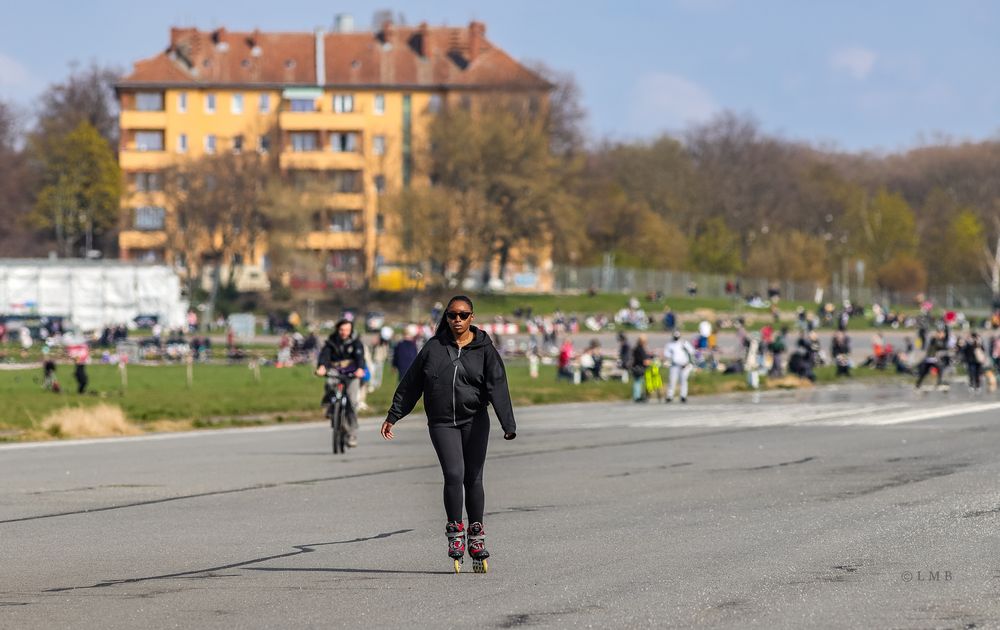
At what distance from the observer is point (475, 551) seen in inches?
408

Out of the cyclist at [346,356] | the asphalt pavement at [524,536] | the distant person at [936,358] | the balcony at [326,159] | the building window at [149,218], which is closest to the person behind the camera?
the asphalt pavement at [524,536]

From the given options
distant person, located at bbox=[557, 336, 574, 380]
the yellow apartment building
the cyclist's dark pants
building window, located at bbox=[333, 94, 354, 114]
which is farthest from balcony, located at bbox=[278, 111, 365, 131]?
the cyclist's dark pants

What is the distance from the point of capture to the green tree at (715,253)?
118500 mm

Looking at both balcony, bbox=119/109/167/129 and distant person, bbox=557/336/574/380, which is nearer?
distant person, bbox=557/336/574/380

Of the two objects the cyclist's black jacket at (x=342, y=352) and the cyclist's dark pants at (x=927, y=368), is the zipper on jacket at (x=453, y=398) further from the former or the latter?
the cyclist's dark pants at (x=927, y=368)

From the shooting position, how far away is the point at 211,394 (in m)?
36.1

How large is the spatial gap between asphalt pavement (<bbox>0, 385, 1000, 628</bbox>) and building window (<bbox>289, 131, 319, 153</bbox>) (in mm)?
88560

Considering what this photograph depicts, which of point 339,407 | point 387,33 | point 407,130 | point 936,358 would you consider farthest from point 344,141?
point 339,407

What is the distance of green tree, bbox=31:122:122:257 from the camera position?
113m

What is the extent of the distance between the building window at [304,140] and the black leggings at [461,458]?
333 ft

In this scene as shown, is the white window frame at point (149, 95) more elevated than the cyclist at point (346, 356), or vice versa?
the white window frame at point (149, 95)

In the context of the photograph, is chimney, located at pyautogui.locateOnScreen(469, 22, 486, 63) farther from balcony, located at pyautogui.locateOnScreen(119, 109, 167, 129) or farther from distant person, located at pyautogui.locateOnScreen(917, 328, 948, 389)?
distant person, located at pyautogui.locateOnScreen(917, 328, 948, 389)

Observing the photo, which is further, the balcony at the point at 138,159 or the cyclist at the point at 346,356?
the balcony at the point at 138,159

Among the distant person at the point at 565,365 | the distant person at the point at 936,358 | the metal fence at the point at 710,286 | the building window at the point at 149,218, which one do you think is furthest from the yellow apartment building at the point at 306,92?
the distant person at the point at 936,358
